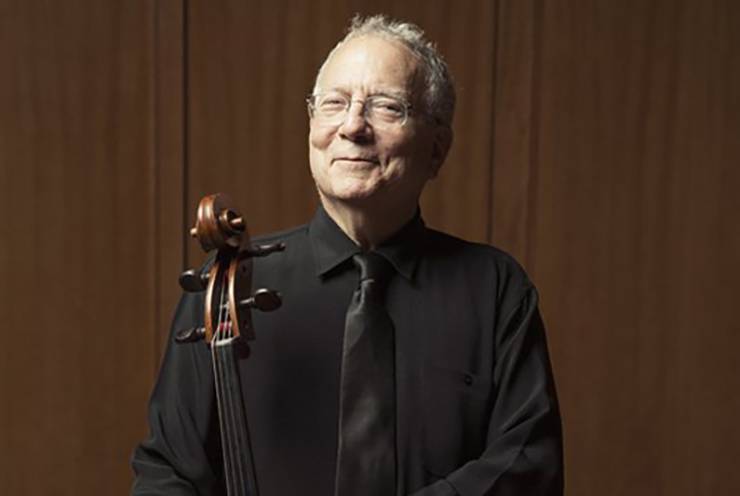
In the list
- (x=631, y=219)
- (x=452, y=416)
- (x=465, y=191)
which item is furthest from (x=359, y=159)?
(x=631, y=219)

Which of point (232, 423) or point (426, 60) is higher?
point (426, 60)

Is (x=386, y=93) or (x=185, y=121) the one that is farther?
(x=185, y=121)

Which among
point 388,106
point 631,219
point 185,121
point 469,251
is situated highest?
point 388,106

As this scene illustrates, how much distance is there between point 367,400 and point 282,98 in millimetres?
1476

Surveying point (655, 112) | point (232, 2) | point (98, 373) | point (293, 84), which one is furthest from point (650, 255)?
point (98, 373)

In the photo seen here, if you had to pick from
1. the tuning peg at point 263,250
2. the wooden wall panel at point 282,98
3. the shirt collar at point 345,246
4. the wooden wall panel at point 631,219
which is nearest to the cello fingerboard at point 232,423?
the tuning peg at point 263,250

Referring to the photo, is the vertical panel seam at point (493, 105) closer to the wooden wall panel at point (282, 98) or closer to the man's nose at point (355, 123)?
the wooden wall panel at point (282, 98)

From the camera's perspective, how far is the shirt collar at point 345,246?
155 cm

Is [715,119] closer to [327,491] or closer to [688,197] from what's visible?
[688,197]

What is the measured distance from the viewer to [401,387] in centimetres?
151

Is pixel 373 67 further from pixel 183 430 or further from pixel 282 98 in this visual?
pixel 282 98

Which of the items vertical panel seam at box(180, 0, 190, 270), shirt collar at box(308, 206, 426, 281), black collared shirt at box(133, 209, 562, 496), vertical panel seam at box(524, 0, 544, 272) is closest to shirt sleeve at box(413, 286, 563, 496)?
black collared shirt at box(133, 209, 562, 496)

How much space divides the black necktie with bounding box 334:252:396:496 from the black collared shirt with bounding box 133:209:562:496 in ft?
0.08

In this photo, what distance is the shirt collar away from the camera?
155cm
